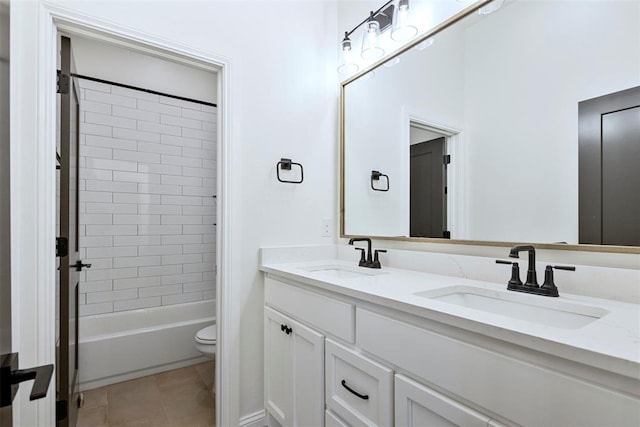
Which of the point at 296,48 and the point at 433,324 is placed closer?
the point at 433,324

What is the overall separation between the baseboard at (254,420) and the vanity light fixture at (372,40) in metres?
2.15

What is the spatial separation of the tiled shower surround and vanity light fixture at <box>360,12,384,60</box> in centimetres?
175

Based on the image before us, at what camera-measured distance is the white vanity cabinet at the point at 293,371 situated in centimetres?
130

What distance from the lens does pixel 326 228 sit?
2059 millimetres

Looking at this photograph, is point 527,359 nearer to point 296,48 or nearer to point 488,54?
point 488,54

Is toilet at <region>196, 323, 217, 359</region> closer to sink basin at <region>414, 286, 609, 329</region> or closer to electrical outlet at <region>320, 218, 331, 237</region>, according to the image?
electrical outlet at <region>320, 218, 331, 237</region>

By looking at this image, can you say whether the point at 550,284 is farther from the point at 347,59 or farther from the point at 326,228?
the point at 347,59

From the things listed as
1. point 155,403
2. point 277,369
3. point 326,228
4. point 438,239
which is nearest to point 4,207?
point 277,369

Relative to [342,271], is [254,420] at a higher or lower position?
lower

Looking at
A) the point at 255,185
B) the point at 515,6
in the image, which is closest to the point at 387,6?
the point at 515,6

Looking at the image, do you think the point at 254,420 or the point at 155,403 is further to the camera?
the point at 155,403

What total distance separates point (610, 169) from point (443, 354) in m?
0.82

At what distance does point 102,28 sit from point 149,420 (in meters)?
2.09

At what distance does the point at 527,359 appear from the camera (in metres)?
0.68
